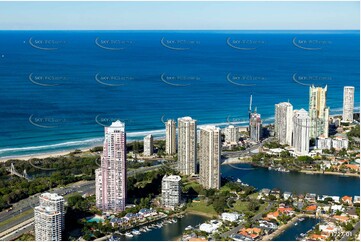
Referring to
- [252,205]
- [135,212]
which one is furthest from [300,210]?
[135,212]

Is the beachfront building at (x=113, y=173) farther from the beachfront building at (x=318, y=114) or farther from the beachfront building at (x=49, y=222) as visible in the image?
the beachfront building at (x=318, y=114)

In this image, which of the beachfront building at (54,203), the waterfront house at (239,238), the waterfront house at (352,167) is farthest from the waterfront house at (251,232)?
the waterfront house at (352,167)

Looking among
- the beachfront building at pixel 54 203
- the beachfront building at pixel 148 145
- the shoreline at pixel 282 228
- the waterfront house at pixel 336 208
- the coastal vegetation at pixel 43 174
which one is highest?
the beachfront building at pixel 54 203

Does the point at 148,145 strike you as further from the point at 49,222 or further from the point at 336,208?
the point at 49,222

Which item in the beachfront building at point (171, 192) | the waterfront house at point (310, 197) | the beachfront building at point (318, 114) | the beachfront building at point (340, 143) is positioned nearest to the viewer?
the beachfront building at point (171, 192)

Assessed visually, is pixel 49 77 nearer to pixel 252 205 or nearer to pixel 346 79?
pixel 346 79

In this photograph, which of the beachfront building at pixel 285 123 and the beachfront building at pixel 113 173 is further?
the beachfront building at pixel 285 123

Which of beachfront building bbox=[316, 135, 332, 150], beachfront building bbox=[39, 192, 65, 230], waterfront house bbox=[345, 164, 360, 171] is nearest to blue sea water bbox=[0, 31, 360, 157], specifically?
beachfront building bbox=[316, 135, 332, 150]

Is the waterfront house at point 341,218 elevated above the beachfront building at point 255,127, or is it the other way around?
the beachfront building at point 255,127
